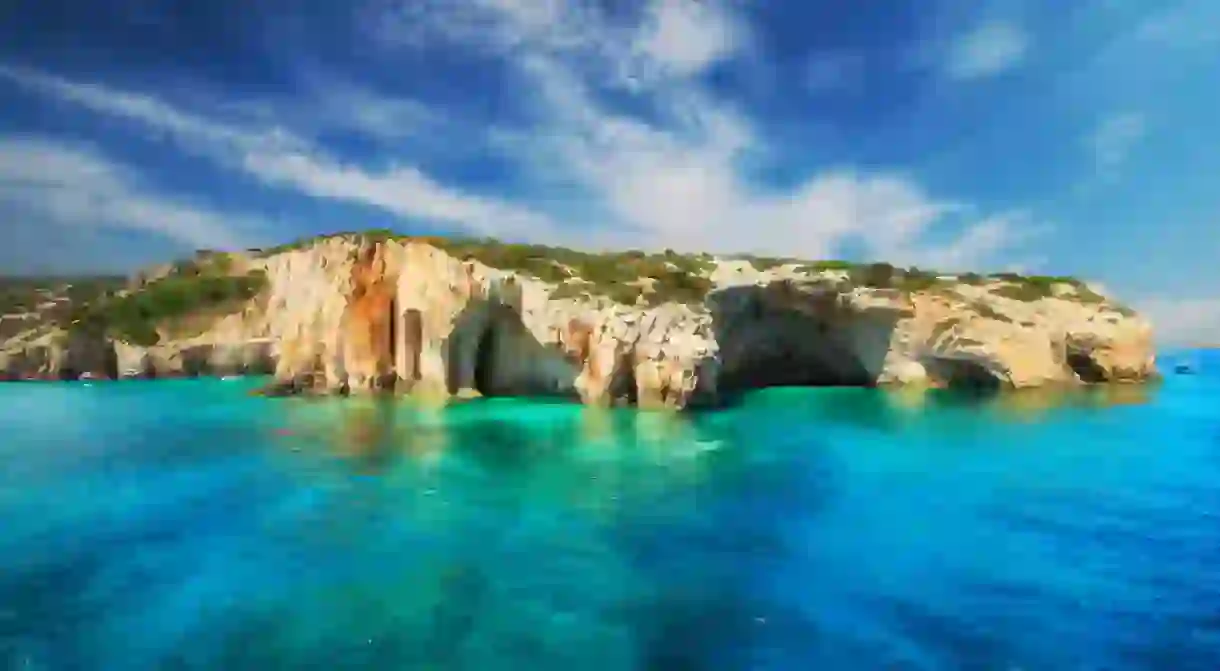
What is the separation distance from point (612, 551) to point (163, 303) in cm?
6041

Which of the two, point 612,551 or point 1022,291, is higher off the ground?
point 1022,291

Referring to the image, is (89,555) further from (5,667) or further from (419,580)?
(419,580)

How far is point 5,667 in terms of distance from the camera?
761 centimetres

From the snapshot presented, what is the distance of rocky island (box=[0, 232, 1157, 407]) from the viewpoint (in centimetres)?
3021

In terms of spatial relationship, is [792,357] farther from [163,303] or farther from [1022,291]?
[163,303]

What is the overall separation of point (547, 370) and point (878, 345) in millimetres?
19632

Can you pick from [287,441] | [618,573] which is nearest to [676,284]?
[287,441]

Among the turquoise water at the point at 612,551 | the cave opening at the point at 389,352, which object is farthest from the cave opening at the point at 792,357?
the cave opening at the point at 389,352

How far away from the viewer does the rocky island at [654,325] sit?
30.2 meters

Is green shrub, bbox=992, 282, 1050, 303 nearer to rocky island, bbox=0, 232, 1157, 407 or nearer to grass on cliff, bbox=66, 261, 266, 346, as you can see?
rocky island, bbox=0, 232, 1157, 407

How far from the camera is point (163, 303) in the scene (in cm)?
5862

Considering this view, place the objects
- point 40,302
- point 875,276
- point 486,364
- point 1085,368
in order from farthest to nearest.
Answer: point 40,302 → point 1085,368 → point 875,276 → point 486,364

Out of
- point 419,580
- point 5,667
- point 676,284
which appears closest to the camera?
point 5,667

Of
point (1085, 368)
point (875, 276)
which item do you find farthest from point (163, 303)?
point (1085, 368)
